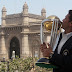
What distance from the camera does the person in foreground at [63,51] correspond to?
343 cm

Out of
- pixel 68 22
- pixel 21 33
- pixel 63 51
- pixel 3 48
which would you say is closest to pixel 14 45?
pixel 3 48

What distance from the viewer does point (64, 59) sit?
3426 millimetres

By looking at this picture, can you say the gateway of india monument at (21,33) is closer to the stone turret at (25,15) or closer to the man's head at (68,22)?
the stone turret at (25,15)

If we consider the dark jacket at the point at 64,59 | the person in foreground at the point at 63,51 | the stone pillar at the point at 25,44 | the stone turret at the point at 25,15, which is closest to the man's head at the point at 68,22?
the person in foreground at the point at 63,51

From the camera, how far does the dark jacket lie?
3.39m

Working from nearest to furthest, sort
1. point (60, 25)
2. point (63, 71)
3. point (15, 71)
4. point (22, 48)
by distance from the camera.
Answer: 1. point (63, 71)
2. point (60, 25)
3. point (15, 71)
4. point (22, 48)

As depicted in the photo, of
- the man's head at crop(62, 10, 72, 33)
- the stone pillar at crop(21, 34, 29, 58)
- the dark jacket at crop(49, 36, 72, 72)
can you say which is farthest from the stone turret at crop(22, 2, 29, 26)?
the dark jacket at crop(49, 36, 72, 72)

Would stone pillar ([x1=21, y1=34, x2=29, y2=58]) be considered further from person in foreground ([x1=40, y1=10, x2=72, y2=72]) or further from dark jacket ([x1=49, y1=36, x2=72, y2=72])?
dark jacket ([x1=49, y1=36, x2=72, y2=72])

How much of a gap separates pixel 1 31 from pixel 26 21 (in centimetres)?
512

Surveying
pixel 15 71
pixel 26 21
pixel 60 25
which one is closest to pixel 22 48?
pixel 26 21

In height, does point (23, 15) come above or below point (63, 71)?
above

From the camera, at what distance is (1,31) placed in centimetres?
4628

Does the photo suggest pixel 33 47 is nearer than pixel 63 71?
No

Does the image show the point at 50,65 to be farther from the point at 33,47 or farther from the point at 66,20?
the point at 33,47
